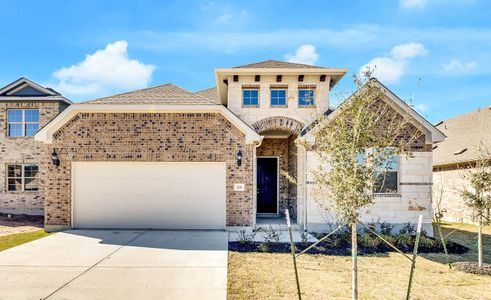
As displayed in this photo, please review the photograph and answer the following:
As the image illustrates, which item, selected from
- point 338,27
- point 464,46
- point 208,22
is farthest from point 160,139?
point 464,46

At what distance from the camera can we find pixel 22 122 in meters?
17.2

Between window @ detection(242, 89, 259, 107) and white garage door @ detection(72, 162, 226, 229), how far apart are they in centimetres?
266

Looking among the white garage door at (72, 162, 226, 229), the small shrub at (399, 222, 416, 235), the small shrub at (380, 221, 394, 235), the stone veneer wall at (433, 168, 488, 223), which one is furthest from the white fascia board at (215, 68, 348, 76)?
the stone veneer wall at (433, 168, 488, 223)

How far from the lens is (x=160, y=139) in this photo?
11688 millimetres

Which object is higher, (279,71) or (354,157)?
(279,71)

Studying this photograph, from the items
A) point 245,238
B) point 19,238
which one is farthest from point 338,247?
point 19,238

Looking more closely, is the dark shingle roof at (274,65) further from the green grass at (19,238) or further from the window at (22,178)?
the window at (22,178)

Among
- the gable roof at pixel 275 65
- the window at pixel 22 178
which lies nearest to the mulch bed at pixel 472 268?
the gable roof at pixel 275 65

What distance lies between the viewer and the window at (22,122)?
17094mm

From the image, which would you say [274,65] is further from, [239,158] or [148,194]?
[148,194]

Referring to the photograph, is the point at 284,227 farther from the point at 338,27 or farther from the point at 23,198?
the point at 23,198

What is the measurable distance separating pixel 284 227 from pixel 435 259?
4.84 metres

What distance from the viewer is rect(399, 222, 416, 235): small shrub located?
11295 mm

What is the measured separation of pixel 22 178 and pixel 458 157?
73.8 ft
